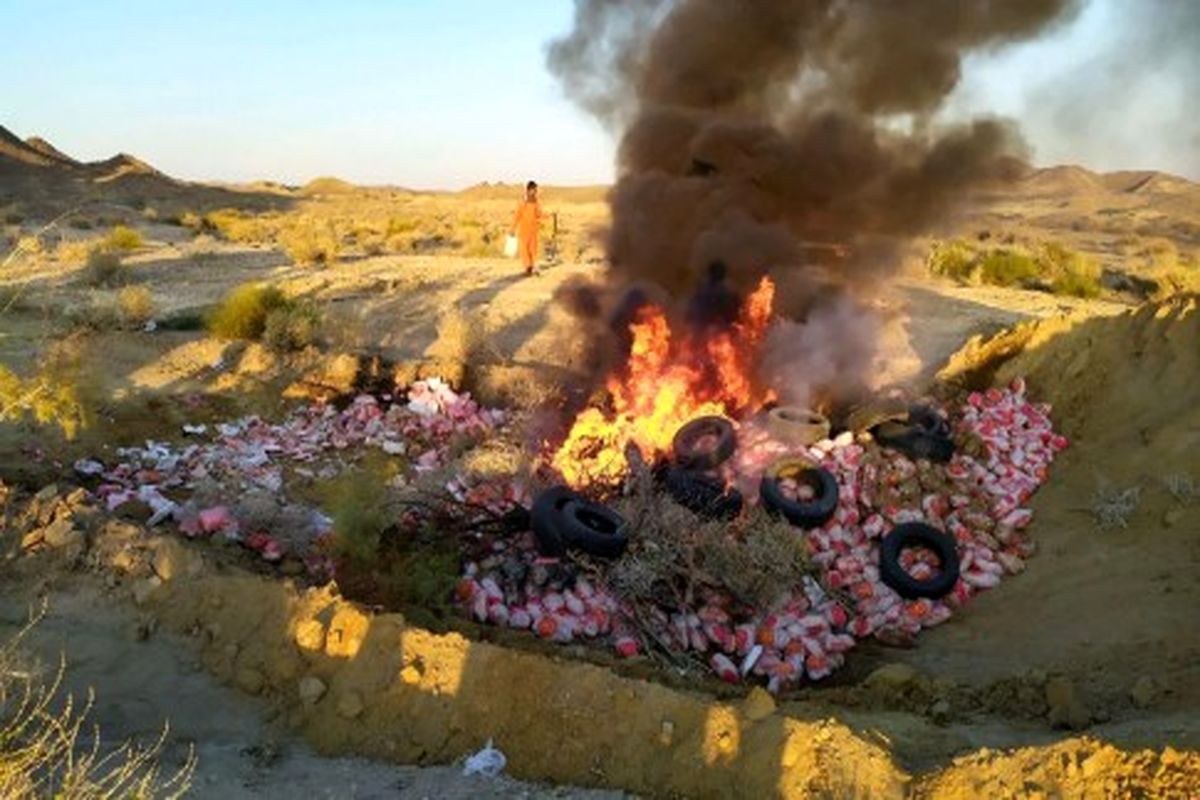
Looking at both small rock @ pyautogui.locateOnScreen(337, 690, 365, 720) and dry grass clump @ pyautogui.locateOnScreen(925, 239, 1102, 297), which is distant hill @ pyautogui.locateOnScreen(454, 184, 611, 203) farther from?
small rock @ pyautogui.locateOnScreen(337, 690, 365, 720)

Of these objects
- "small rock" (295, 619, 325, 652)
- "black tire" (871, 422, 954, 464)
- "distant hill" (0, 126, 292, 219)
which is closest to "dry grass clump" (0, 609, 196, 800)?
"small rock" (295, 619, 325, 652)

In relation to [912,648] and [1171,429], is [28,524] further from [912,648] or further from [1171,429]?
[1171,429]

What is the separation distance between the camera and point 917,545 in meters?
9.61

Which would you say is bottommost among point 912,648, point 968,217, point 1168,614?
point 912,648

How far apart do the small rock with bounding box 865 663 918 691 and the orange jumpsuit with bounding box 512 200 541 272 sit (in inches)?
589

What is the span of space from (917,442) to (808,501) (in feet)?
4.86

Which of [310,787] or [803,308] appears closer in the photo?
[310,787]

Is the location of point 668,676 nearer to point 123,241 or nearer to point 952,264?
point 952,264

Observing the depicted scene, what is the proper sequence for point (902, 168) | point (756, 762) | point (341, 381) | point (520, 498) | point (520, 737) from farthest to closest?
point (341, 381) < point (902, 168) < point (520, 498) < point (520, 737) < point (756, 762)

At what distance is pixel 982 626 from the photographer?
342 inches

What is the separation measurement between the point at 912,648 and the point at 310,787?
4.85 metres

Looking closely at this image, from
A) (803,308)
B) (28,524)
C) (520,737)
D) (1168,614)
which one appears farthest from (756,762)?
(803,308)

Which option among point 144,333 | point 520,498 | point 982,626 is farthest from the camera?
point 144,333

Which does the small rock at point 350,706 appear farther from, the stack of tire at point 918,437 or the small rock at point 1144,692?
the stack of tire at point 918,437
